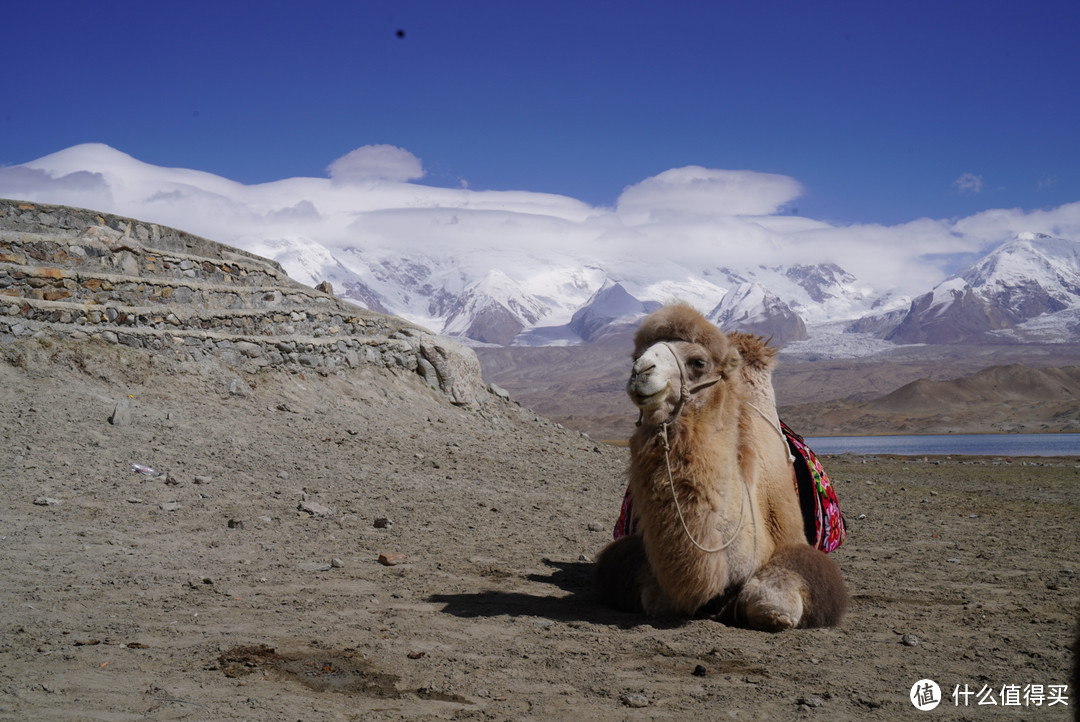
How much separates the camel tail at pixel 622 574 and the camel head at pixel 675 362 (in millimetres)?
1194

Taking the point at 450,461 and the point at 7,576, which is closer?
the point at 7,576

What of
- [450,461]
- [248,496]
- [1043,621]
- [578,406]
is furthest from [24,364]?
[578,406]

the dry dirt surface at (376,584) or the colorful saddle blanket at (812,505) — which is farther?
the colorful saddle blanket at (812,505)

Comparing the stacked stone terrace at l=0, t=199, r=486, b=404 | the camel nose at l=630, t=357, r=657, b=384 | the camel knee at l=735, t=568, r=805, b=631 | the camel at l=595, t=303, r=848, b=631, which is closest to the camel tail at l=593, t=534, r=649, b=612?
the camel at l=595, t=303, r=848, b=631

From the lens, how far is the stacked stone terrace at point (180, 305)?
473 inches

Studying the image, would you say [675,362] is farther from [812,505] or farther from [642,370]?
[812,505]

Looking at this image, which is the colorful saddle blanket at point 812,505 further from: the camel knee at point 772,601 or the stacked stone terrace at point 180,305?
the stacked stone terrace at point 180,305

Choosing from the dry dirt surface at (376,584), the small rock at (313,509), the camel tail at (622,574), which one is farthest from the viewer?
the small rock at (313,509)

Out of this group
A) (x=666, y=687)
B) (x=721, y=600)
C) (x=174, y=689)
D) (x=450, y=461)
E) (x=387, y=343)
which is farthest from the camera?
(x=387, y=343)

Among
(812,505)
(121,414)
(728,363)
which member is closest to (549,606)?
(812,505)

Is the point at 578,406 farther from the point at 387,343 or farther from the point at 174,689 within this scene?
the point at 174,689

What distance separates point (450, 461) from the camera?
1261 centimetres

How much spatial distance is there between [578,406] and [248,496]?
384 feet

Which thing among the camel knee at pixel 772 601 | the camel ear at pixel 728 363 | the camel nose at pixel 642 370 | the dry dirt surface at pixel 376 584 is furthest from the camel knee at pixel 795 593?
the camel nose at pixel 642 370
